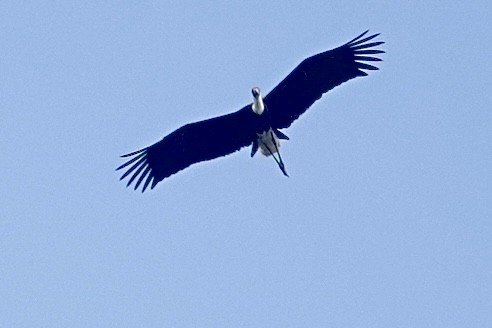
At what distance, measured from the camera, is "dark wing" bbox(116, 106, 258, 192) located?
32.5m

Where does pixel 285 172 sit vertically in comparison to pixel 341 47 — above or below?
below

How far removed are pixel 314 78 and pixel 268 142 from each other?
1569mm

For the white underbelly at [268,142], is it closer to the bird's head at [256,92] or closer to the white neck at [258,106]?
the white neck at [258,106]

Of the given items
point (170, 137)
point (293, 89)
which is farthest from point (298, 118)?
point (170, 137)

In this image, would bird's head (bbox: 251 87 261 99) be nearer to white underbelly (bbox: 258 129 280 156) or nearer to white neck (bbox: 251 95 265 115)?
white neck (bbox: 251 95 265 115)

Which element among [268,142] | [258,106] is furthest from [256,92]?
[268,142]

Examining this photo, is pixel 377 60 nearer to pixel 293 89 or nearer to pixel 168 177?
pixel 293 89

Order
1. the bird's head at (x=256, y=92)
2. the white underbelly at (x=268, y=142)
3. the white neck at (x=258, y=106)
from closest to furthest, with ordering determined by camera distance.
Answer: the bird's head at (x=256, y=92), the white neck at (x=258, y=106), the white underbelly at (x=268, y=142)

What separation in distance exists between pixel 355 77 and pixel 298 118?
1.40m

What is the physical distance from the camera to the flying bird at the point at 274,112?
32031 millimetres

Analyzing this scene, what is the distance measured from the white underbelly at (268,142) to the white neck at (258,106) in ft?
1.59

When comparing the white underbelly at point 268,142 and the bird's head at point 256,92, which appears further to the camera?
the white underbelly at point 268,142

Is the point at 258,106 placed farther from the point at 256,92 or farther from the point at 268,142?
the point at 268,142

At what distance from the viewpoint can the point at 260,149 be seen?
106 ft
